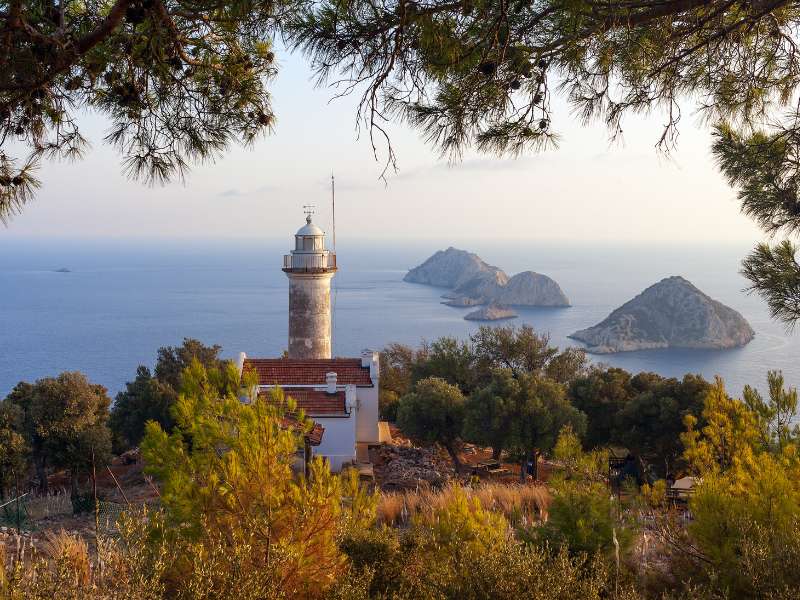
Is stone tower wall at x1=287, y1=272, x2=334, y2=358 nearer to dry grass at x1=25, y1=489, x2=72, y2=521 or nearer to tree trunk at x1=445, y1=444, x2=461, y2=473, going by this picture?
tree trunk at x1=445, y1=444, x2=461, y2=473

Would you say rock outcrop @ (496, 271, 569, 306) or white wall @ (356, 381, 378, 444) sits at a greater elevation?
rock outcrop @ (496, 271, 569, 306)

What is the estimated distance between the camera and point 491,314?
99000 mm

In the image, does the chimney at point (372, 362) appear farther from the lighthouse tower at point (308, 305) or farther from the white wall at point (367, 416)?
the lighthouse tower at point (308, 305)

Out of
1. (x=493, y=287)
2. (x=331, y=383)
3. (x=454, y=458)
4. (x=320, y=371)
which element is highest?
(x=493, y=287)

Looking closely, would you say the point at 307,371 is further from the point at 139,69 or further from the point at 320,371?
the point at 139,69

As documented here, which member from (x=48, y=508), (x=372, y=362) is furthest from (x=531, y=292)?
(x=48, y=508)

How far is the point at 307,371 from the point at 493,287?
4096 inches

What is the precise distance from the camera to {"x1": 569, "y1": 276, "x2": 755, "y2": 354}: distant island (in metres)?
76.9

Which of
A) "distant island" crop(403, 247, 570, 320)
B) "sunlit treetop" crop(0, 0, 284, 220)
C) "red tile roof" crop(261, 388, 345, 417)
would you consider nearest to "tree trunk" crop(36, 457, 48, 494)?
"red tile roof" crop(261, 388, 345, 417)

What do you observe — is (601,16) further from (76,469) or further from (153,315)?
(153,315)

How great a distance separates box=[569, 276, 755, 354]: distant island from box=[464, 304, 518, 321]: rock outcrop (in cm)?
1724

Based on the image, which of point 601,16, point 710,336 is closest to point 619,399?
point 601,16

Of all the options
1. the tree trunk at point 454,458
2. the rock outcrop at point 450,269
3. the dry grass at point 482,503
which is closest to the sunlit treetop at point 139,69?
the dry grass at point 482,503

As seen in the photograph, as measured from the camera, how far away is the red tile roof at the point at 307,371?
1859 centimetres
